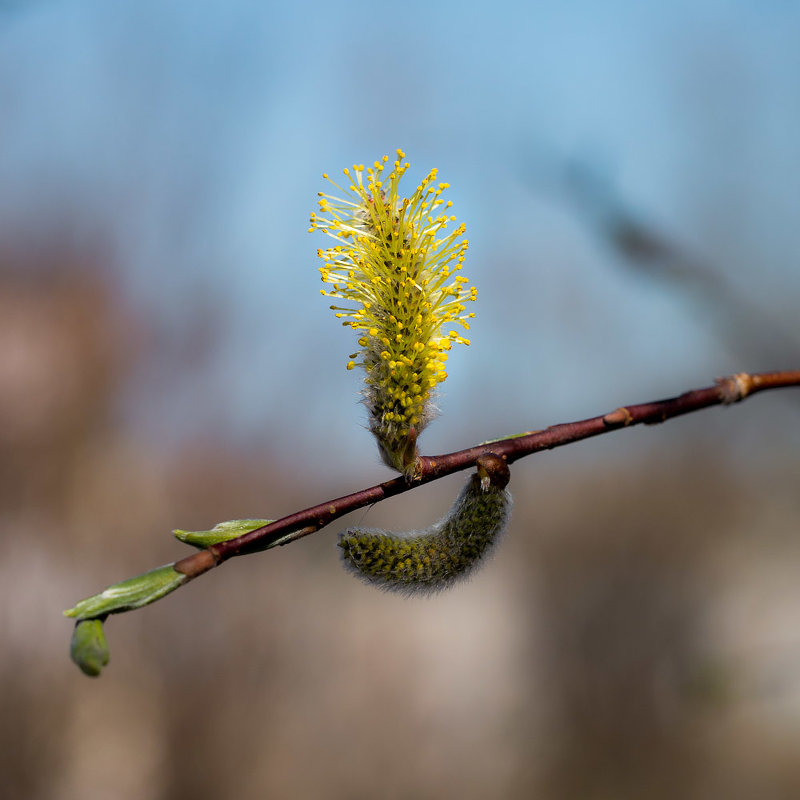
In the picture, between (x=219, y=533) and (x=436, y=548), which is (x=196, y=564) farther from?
(x=436, y=548)

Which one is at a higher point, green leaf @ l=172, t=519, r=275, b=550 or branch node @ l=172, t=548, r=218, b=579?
green leaf @ l=172, t=519, r=275, b=550

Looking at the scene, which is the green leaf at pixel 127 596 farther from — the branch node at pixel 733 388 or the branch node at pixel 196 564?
the branch node at pixel 733 388

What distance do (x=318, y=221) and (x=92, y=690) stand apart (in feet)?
7.93

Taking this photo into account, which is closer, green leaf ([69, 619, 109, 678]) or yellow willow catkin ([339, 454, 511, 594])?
green leaf ([69, 619, 109, 678])

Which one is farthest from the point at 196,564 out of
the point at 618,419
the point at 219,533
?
the point at 618,419

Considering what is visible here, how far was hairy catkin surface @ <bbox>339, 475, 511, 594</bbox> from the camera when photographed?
1.59ft

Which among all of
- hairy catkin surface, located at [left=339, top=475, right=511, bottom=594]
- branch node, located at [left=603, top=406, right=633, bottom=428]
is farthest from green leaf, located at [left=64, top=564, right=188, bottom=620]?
branch node, located at [left=603, top=406, right=633, bottom=428]

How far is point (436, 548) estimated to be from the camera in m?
0.50

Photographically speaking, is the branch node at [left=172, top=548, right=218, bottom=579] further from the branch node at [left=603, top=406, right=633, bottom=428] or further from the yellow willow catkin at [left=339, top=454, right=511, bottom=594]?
the branch node at [left=603, top=406, right=633, bottom=428]

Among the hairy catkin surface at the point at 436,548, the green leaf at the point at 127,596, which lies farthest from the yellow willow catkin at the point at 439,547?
the green leaf at the point at 127,596

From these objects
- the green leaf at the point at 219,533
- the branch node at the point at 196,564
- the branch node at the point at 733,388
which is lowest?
the branch node at the point at 733,388

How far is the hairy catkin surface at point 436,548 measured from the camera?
0.49m

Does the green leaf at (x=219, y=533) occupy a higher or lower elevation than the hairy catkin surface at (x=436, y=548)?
higher

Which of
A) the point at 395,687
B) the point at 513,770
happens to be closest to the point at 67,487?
the point at 395,687
